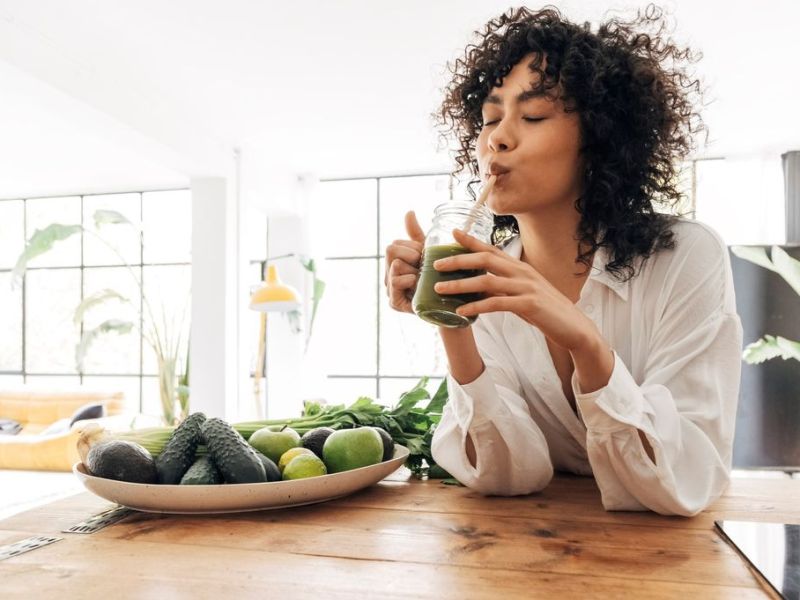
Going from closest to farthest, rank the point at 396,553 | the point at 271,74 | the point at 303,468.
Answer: the point at 396,553, the point at 303,468, the point at 271,74

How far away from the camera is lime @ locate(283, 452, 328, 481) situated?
41.8 inches

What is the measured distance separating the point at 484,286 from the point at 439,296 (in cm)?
8

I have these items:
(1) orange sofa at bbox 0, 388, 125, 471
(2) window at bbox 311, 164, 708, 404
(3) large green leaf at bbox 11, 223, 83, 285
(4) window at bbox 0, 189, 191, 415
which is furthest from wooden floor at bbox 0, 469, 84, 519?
(2) window at bbox 311, 164, 708, 404

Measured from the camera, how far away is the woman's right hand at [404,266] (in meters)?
1.07

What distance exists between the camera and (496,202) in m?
1.20

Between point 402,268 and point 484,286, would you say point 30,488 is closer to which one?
point 402,268

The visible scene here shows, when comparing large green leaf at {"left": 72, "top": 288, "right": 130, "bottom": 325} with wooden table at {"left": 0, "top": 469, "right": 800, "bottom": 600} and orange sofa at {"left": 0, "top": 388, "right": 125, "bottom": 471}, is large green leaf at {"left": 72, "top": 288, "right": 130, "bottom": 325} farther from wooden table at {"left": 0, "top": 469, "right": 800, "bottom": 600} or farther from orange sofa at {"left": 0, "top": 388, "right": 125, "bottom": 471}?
wooden table at {"left": 0, "top": 469, "right": 800, "bottom": 600}

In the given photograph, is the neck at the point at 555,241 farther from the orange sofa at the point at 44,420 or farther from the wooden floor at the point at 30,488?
the orange sofa at the point at 44,420

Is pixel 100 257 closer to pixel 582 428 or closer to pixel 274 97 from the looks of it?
pixel 274 97

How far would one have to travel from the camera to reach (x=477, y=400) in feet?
3.72

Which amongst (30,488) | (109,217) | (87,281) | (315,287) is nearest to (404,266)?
(30,488)

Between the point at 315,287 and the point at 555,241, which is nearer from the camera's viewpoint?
the point at 555,241

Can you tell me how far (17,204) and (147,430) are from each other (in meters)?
9.56

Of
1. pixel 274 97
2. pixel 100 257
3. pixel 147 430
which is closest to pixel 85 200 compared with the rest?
pixel 100 257
